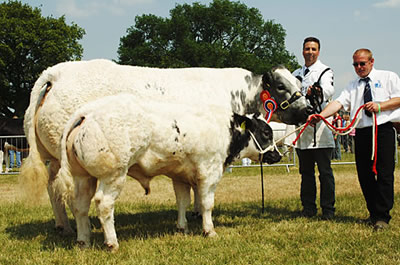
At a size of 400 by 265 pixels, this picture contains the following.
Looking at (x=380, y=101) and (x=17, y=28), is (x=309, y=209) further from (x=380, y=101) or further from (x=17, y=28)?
(x=17, y=28)

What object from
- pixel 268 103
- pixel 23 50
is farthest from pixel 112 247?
pixel 23 50

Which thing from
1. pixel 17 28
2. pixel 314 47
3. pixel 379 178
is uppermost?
pixel 17 28

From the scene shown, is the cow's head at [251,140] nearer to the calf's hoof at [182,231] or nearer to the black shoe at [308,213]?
the calf's hoof at [182,231]

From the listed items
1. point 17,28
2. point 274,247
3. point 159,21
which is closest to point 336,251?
point 274,247

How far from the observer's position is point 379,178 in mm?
6094

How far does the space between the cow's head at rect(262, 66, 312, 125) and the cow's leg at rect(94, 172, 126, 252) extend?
10.1 feet

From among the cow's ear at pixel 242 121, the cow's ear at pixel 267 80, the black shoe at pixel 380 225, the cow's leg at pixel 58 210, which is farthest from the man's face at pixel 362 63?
the cow's leg at pixel 58 210

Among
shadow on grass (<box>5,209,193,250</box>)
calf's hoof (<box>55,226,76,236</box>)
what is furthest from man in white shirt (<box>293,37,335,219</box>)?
calf's hoof (<box>55,226,76,236</box>)

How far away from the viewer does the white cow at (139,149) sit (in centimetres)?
478

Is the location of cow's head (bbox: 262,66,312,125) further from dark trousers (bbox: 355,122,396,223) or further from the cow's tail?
the cow's tail

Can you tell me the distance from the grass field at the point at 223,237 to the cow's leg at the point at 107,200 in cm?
26

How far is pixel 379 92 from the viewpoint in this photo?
619cm

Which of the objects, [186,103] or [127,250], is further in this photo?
[186,103]

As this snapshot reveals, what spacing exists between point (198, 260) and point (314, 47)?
13.9ft
